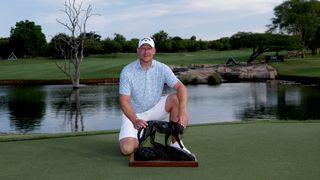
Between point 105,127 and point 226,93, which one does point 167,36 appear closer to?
point 226,93

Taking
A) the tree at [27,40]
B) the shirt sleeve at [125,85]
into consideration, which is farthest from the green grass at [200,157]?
the tree at [27,40]

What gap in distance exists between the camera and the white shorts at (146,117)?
5668mm

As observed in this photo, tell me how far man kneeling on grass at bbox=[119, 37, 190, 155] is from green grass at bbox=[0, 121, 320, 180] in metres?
0.32

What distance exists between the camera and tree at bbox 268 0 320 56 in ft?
216

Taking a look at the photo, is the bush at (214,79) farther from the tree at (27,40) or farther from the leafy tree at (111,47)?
the tree at (27,40)

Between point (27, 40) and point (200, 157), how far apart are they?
3487 inches

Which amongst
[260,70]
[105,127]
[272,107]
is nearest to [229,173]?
[105,127]

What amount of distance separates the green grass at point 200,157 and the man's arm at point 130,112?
1.35 feet

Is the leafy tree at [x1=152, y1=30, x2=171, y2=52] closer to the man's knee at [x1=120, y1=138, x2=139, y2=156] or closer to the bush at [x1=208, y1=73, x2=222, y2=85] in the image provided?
the bush at [x1=208, y1=73, x2=222, y2=85]

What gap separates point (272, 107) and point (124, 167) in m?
19.0

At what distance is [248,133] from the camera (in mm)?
7348

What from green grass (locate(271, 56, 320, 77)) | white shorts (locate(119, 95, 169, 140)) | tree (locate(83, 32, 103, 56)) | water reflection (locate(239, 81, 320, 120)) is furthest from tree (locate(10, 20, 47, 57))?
white shorts (locate(119, 95, 169, 140))

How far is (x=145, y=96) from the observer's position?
19.3 ft

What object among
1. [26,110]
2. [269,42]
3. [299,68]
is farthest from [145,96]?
[269,42]
